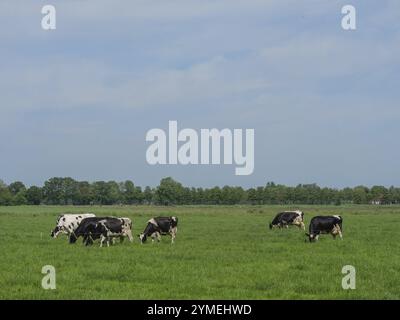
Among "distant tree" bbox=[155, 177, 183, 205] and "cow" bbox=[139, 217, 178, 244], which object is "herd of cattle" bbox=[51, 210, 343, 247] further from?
"distant tree" bbox=[155, 177, 183, 205]

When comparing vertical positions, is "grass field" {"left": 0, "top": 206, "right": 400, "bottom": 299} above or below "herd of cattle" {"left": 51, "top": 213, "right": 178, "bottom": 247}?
below

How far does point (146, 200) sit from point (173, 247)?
303ft

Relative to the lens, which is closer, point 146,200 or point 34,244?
point 34,244

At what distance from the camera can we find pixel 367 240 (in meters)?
25.2

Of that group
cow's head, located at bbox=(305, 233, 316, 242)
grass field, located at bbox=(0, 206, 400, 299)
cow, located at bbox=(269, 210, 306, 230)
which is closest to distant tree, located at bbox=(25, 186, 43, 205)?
cow, located at bbox=(269, 210, 306, 230)

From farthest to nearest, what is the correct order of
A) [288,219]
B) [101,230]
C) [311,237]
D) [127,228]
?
[288,219]
[127,228]
[311,237]
[101,230]

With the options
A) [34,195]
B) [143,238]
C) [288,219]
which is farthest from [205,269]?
[34,195]

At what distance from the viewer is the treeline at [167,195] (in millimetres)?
103562

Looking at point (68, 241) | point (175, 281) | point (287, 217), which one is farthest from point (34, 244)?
point (287, 217)

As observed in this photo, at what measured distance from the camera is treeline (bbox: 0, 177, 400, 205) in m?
104

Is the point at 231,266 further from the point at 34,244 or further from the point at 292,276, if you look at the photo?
the point at 34,244

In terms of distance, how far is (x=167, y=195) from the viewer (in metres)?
96.4

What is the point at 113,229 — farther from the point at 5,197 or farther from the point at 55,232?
the point at 5,197

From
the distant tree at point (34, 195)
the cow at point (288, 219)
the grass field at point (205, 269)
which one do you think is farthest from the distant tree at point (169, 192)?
the grass field at point (205, 269)
